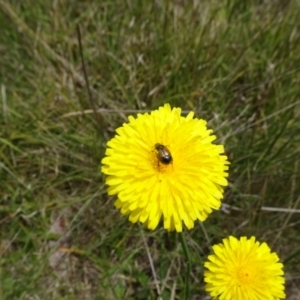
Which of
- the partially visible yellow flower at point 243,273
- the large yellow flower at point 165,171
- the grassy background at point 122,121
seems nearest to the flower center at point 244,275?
the partially visible yellow flower at point 243,273

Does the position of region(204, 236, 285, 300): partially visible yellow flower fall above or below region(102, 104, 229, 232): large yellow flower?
below

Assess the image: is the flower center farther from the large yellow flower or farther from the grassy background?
the grassy background

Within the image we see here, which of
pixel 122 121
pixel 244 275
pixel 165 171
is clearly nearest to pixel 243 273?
pixel 244 275

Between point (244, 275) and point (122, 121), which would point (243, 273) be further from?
point (122, 121)

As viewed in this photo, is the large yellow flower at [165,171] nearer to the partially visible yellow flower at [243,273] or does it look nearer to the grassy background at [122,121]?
the partially visible yellow flower at [243,273]

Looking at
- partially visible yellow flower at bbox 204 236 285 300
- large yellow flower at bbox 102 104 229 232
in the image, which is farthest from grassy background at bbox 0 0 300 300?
large yellow flower at bbox 102 104 229 232
